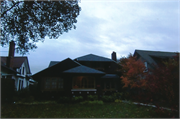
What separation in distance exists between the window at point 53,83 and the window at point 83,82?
5.32 ft

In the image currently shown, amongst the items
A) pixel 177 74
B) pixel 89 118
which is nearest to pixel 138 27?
pixel 177 74

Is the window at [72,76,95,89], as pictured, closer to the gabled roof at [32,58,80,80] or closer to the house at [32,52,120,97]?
the house at [32,52,120,97]

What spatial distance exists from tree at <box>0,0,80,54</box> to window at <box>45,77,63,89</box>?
6082mm

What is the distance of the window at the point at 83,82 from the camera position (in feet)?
53.7

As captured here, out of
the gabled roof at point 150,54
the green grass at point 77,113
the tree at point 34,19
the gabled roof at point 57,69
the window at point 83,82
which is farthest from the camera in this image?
the gabled roof at point 150,54

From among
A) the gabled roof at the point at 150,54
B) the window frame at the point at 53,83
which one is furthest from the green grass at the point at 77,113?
the gabled roof at the point at 150,54

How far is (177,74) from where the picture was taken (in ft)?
18.8

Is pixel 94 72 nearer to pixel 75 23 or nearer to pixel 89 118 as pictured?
pixel 75 23

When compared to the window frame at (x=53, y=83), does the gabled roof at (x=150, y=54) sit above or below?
above

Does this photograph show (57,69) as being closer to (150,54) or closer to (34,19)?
(34,19)

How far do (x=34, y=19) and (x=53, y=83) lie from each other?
832 centimetres

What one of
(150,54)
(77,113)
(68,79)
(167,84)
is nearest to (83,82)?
(68,79)

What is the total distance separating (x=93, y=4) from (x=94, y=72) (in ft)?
24.2

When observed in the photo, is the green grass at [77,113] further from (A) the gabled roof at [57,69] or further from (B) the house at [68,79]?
(A) the gabled roof at [57,69]
